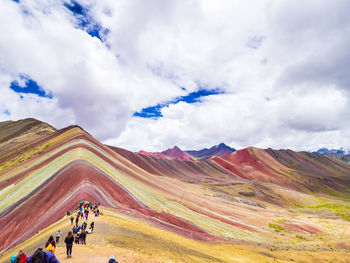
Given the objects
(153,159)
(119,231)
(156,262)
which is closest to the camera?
(156,262)

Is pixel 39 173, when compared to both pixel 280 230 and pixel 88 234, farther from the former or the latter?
pixel 280 230

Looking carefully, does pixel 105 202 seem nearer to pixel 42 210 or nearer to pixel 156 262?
pixel 42 210

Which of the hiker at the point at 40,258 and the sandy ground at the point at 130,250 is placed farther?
the sandy ground at the point at 130,250

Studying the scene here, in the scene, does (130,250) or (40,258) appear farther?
(130,250)

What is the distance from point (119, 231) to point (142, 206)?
2298 centimetres

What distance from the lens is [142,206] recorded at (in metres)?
45.0

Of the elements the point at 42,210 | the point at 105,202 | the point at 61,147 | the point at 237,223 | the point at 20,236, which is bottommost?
the point at 20,236

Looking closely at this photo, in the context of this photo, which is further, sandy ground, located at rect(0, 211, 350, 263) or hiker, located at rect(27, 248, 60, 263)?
sandy ground, located at rect(0, 211, 350, 263)

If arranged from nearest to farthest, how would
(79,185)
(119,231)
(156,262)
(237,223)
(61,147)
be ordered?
1. (156,262)
2. (119,231)
3. (79,185)
4. (237,223)
5. (61,147)

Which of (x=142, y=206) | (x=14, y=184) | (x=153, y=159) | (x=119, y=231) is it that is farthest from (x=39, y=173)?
(x=153, y=159)

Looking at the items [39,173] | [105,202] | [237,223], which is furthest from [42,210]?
[237,223]

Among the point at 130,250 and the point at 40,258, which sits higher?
the point at 40,258

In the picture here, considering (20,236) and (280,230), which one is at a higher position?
(280,230)

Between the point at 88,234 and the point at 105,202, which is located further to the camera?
the point at 105,202
